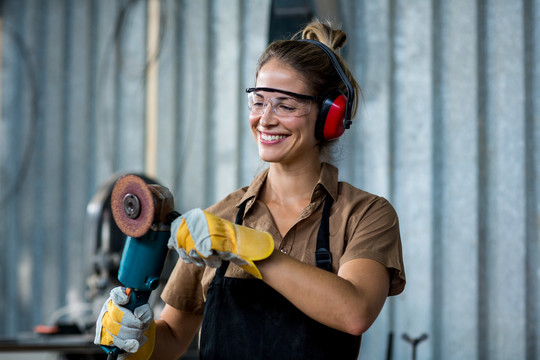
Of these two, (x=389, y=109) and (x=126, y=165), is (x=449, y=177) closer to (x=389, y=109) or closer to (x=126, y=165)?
(x=389, y=109)

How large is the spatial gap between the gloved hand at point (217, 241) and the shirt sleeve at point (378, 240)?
0.26 metres

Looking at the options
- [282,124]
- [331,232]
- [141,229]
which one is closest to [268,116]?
[282,124]

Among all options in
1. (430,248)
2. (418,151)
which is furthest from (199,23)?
(430,248)

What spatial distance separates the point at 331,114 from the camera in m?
1.81

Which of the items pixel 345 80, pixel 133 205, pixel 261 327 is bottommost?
pixel 261 327

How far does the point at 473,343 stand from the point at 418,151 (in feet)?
3.46

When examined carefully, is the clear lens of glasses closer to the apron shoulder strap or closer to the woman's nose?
the woman's nose

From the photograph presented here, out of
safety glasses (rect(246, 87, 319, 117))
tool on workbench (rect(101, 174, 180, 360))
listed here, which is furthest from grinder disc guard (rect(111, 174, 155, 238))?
safety glasses (rect(246, 87, 319, 117))

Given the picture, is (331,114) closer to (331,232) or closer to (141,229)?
(331,232)

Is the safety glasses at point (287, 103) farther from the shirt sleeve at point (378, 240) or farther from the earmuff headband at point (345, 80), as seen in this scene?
the shirt sleeve at point (378, 240)

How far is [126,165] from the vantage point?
438 cm

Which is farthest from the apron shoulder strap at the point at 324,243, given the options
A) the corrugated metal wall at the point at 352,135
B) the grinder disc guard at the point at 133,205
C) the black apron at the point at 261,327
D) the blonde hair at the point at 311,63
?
the corrugated metal wall at the point at 352,135

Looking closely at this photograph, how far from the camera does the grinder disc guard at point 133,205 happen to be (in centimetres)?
155

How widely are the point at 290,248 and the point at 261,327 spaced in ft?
0.74
